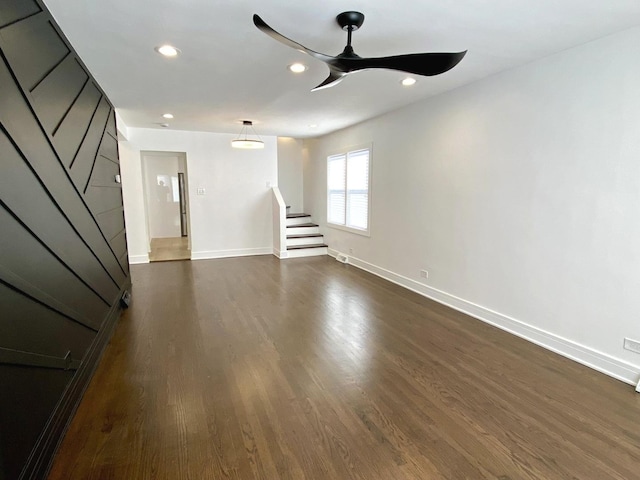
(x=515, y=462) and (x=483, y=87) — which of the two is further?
(x=483, y=87)

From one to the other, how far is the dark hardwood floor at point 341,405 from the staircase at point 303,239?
3.30 m

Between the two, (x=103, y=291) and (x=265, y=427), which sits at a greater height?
(x=103, y=291)

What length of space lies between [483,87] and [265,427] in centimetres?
366

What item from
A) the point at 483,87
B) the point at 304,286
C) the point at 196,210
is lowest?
the point at 304,286

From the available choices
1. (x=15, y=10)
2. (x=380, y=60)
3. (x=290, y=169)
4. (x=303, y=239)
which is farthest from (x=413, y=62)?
(x=290, y=169)

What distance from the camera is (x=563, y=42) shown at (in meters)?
2.62

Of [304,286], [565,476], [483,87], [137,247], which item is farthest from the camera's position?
[137,247]

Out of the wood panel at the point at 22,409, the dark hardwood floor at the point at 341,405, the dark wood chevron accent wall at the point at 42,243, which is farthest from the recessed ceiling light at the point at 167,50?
the dark hardwood floor at the point at 341,405

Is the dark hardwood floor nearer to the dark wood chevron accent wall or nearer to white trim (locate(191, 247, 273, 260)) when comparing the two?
the dark wood chevron accent wall

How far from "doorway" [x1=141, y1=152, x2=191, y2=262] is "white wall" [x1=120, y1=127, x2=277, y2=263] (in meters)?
2.19

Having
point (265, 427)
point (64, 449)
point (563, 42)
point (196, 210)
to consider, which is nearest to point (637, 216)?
point (563, 42)

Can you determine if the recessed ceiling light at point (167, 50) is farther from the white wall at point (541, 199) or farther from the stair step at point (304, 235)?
the stair step at point (304, 235)

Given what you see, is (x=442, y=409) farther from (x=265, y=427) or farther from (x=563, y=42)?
(x=563, y=42)

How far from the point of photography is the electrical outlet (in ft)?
8.07
